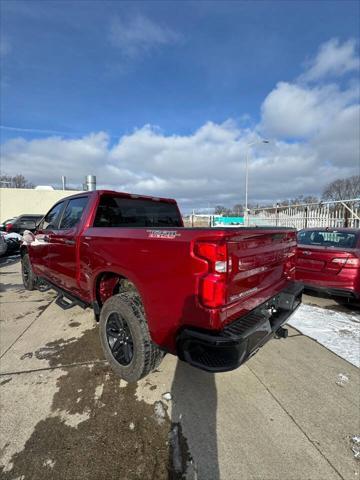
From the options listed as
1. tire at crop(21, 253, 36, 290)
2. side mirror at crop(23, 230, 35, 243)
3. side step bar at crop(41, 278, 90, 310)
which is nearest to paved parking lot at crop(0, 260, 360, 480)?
side step bar at crop(41, 278, 90, 310)

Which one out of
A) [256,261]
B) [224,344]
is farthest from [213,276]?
[256,261]

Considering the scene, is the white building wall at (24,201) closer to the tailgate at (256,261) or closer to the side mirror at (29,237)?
the side mirror at (29,237)

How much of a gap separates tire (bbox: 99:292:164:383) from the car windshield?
13.4 ft

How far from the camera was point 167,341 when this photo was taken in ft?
7.32

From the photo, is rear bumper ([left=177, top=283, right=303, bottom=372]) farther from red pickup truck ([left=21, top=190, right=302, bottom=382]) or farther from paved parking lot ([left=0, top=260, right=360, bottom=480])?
paved parking lot ([left=0, top=260, right=360, bottom=480])

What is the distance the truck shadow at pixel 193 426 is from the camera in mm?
1890

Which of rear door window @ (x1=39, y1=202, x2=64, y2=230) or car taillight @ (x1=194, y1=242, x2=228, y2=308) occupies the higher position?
rear door window @ (x1=39, y1=202, x2=64, y2=230)

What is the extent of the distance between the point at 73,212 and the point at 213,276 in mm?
2874

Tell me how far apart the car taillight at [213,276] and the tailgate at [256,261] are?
0.07 metres

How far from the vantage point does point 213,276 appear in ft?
6.24

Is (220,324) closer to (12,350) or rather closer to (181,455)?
(181,455)

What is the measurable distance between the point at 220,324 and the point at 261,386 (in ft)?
4.44

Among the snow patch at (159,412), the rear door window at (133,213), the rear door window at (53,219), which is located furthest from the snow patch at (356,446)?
the rear door window at (53,219)

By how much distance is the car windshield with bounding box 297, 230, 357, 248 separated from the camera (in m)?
4.99
